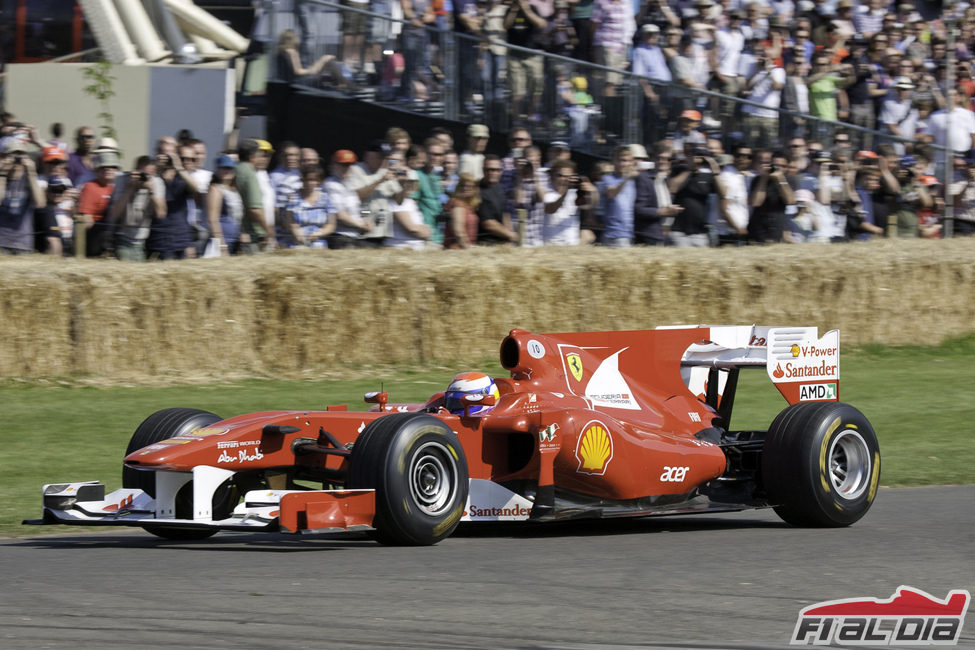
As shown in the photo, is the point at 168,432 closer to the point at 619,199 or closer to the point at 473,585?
the point at 473,585

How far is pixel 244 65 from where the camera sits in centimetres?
1795

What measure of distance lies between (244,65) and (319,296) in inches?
188

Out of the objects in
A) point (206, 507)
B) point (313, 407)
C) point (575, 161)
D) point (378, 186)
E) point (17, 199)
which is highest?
point (575, 161)

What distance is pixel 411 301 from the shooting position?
1484 centimetres

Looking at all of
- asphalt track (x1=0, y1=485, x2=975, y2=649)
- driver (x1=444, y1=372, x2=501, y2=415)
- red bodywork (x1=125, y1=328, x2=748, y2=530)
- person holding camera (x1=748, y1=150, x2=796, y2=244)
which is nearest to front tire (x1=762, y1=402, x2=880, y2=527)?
asphalt track (x1=0, y1=485, x2=975, y2=649)

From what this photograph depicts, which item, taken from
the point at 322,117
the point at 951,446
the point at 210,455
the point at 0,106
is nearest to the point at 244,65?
the point at 322,117

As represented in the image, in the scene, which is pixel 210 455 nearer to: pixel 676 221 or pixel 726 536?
pixel 726 536

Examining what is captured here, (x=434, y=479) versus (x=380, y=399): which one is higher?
(x=380, y=399)

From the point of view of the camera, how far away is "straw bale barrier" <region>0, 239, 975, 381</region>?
1341 cm

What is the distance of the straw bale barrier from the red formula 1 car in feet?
17.8

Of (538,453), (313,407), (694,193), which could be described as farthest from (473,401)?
(694,193)

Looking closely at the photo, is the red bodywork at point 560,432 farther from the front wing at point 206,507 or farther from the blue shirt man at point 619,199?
the blue shirt man at point 619,199

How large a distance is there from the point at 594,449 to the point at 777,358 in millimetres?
1758

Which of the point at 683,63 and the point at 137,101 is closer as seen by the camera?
the point at 137,101
